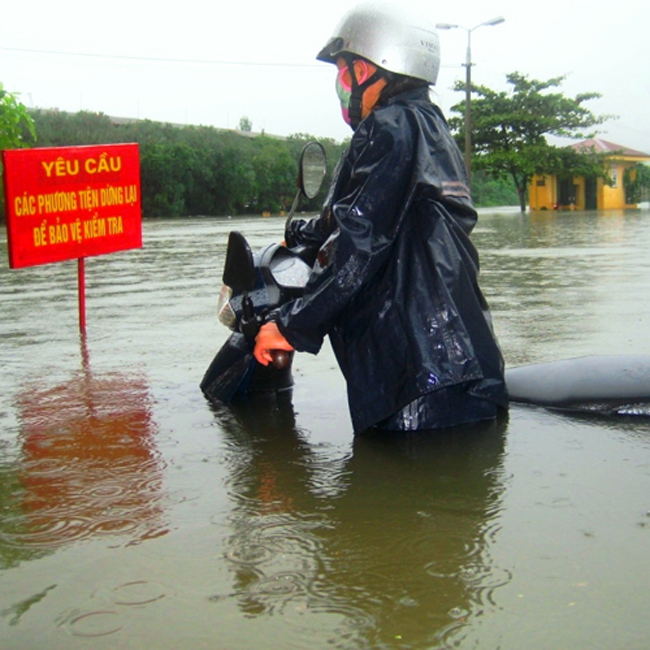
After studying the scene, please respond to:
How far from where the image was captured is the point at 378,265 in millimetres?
3594

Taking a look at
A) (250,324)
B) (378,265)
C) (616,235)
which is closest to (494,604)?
(378,265)

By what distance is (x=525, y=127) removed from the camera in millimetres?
52219

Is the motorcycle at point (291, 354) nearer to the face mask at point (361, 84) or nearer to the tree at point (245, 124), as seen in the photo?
the face mask at point (361, 84)

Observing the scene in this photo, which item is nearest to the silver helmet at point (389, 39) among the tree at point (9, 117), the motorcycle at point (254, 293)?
the motorcycle at point (254, 293)

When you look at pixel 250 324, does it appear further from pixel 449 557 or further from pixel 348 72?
pixel 449 557

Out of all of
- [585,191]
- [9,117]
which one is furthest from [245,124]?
[9,117]

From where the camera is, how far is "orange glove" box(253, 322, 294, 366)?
3767 millimetres

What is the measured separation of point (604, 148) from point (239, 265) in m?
58.8

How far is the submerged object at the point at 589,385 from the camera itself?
160 inches

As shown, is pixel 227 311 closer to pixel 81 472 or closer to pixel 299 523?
pixel 81 472

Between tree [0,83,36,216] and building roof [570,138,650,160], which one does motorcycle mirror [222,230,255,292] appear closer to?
tree [0,83,36,216]

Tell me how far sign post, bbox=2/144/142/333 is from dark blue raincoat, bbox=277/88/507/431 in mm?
3451

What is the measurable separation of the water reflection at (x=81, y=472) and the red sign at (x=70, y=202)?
1.99 m

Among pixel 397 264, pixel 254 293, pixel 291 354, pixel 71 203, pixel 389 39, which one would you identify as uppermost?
pixel 389 39
